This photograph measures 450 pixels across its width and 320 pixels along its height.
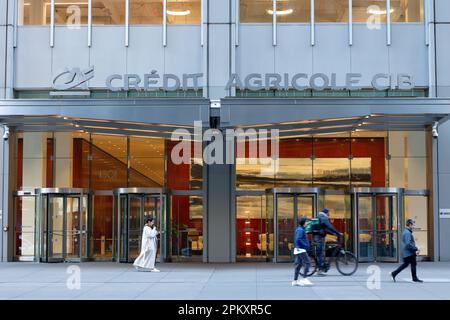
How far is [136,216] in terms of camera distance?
2334 cm

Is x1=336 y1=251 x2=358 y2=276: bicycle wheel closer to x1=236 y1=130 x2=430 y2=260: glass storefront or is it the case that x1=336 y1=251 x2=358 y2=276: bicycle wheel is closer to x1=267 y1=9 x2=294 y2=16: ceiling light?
x1=236 y1=130 x2=430 y2=260: glass storefront

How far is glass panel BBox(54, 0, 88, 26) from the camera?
23.7 metres

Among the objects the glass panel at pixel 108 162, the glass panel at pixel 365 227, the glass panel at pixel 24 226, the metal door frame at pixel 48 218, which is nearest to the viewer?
the glass panel at pixel 365 227

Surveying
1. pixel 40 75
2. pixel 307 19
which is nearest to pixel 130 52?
pixel 40 75

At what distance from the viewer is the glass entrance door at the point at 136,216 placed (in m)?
23.2

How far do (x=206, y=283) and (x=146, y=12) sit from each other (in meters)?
10.2

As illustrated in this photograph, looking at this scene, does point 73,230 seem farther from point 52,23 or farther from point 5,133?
point 52,23

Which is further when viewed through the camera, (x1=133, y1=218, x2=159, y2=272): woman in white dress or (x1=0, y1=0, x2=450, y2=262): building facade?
(x1=0, y1=0, x2=450, y2=262): building facade

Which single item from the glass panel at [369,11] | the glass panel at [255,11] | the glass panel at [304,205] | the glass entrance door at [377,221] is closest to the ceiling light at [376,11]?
the glass panel at [369,11]

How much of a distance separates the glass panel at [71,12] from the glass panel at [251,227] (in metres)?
7.71

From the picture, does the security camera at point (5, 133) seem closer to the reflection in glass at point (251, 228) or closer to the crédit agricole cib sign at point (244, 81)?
the crédit agricole cib sign at point (244, 81)

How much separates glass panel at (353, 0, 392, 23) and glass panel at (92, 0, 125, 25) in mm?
7500

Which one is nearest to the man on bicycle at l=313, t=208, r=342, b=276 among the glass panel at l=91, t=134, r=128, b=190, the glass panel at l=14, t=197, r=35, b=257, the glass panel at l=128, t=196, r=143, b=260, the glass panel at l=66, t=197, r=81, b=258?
the glass panel at l=128, t=196, r=143, b=260

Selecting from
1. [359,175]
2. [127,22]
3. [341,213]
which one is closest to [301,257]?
[341,213]
